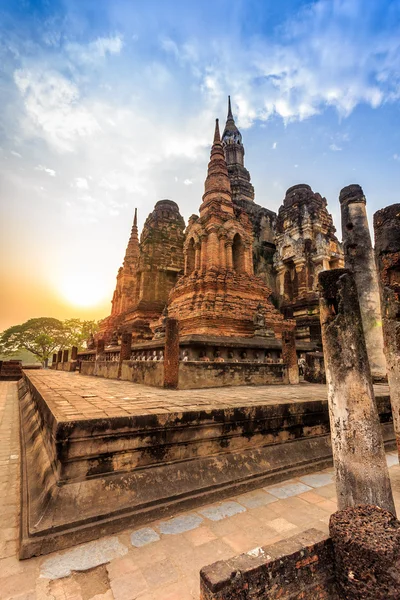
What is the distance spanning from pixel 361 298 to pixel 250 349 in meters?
3.47

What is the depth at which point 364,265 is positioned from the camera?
8.77m

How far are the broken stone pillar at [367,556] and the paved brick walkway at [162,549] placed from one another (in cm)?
77

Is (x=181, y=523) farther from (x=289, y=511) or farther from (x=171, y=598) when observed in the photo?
(x=289, y=511)

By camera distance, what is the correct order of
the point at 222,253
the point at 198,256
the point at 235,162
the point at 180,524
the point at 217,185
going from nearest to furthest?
the point at 180,524 → the point at 222,253 → the point at 198,256 → the point at 217,185 → the point at 235,162

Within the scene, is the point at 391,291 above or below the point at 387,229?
below

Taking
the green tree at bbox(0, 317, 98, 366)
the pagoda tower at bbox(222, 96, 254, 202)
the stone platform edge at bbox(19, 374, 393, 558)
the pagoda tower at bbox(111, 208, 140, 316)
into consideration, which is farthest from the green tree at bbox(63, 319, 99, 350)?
the stone platform edge at bbox(19, 374, 393, 558)

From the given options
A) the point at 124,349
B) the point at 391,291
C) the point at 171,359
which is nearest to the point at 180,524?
the point at 391,291

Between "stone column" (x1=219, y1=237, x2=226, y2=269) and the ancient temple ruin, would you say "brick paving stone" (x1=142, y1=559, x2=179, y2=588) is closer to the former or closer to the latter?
the ancient temple ruin

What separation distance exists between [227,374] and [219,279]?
216 inches

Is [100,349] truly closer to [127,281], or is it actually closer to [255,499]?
[127,281]

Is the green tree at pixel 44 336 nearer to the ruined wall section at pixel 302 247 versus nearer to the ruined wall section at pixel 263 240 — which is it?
the ruined wall section at pixel 263 240

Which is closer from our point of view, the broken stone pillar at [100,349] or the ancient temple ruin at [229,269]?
the ancient temple ruin at [229,269]

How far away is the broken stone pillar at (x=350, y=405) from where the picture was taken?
87.5 inches

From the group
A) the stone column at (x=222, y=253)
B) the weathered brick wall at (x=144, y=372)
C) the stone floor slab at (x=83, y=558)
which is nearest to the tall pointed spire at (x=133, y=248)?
the stone column at (x=222, y=253)
